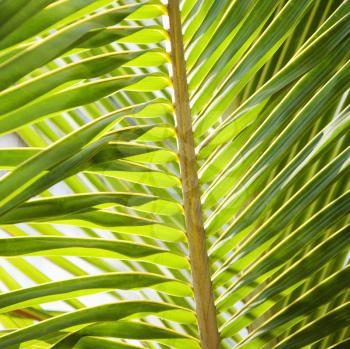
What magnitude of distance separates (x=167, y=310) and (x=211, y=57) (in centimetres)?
25

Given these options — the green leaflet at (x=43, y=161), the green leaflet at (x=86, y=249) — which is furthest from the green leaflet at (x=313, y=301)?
the green leaflet at (x=43, y=161)

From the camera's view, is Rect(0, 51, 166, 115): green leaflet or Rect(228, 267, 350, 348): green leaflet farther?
Rect(228, 267, 350, 348): green leaflet

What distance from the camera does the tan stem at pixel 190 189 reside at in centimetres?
67

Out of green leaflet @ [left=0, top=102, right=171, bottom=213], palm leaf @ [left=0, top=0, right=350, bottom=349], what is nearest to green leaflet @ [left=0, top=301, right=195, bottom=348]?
palm leaf @ [left=0, top=0, right=350, bottom=349]

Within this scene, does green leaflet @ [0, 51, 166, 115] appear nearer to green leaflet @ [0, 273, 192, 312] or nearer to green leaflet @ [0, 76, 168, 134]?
green leaflet @ [0, 76, 168, 134]

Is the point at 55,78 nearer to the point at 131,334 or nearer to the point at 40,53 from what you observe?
the point at 40,53

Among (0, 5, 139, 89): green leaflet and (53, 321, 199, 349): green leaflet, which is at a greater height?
(0, 5, 139, 89): green leaflet

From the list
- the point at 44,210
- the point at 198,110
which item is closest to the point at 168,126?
the point at 198,110

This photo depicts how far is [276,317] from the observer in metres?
0.64

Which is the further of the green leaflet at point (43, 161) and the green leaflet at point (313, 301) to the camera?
the green leaflet at point (313, 301)

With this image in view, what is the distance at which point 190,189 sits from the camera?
673 millimetres

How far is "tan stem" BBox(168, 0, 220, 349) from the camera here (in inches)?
26.2

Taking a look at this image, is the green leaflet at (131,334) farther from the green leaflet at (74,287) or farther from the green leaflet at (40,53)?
the green leaflet at (40,53)

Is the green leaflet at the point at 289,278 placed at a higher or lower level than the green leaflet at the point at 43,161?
lower
